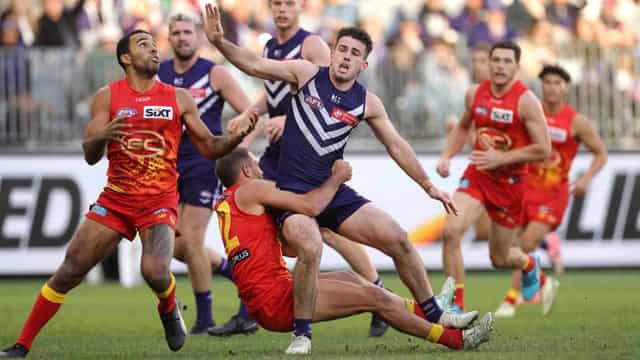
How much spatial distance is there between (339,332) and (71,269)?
3519mm

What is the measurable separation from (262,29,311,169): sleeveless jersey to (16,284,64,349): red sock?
3.00 meters

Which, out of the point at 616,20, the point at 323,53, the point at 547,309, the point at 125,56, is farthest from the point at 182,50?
the point at 616,20

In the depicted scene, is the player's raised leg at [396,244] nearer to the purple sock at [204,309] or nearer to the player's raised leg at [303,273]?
the player's raised leg at [303,273]

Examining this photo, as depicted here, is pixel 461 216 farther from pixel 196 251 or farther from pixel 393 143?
pixel 393 143

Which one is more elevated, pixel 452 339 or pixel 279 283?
pixel 279 283

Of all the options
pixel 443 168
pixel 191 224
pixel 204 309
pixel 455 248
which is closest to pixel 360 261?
pixel 455 248

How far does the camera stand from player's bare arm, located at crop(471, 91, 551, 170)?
13.5 metres

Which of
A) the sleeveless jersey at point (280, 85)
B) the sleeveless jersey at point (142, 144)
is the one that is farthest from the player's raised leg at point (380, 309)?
the sleeveless jersey at point (280, 85)

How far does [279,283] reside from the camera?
402 inches

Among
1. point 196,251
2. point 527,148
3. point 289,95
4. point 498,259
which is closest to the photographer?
point 289,95

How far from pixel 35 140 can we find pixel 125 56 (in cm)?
1095

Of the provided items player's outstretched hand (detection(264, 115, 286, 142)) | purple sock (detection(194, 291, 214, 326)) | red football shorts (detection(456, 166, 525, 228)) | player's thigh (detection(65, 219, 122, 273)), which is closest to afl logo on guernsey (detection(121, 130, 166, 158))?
player's thigh (detection(65, 219, 122, 273))

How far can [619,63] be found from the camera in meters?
22.6

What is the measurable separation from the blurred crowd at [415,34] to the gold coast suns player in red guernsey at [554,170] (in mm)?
4396
